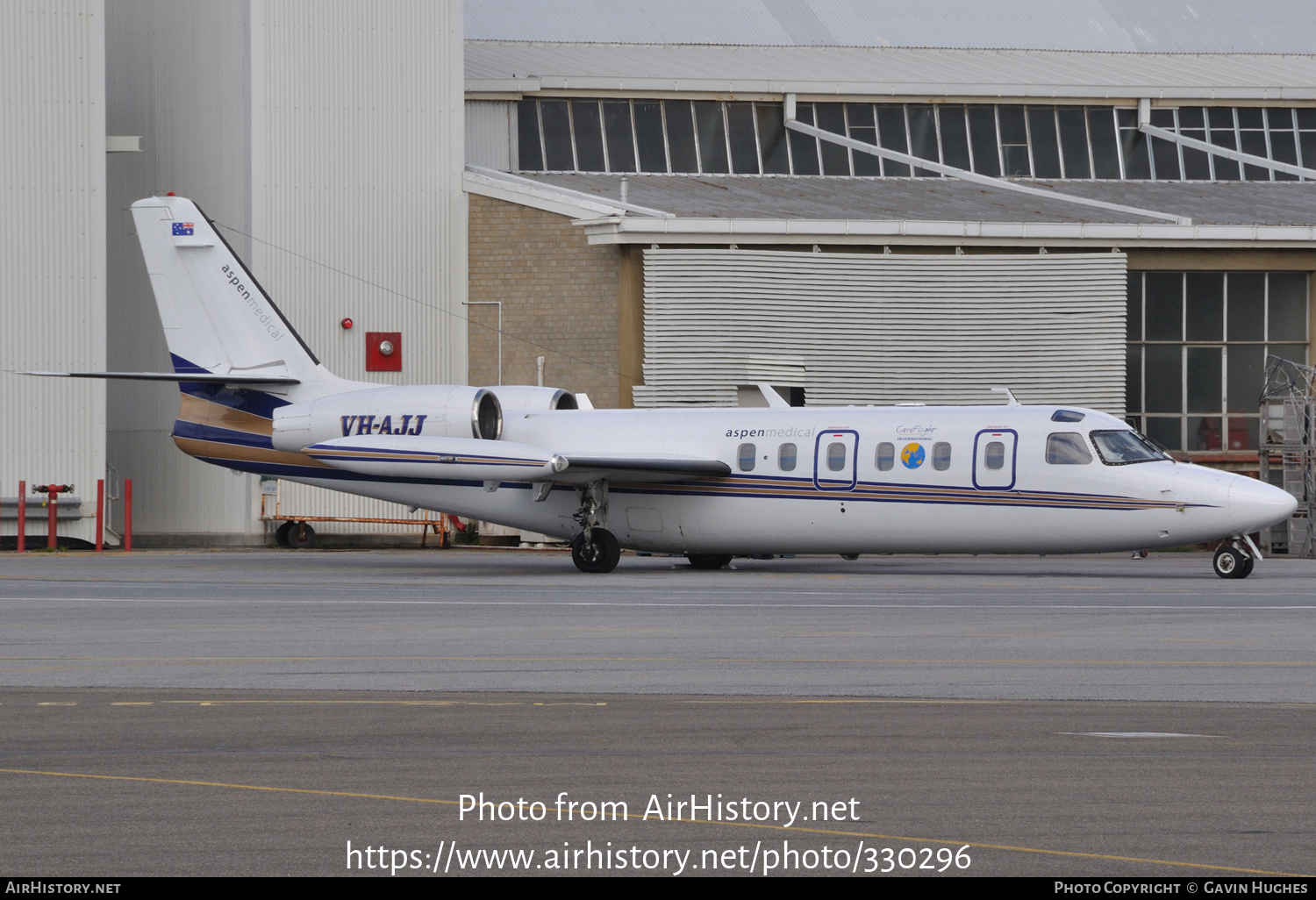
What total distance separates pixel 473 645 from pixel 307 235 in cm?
2352

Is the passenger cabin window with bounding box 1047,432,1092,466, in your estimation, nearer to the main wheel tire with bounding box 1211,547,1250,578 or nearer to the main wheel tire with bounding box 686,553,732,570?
the main wheel tire with bounding box 1211,547,1250,578

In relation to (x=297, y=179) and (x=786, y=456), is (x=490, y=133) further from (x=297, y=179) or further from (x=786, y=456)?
(x=786, y=456)

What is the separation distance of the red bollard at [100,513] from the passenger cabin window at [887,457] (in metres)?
17.9

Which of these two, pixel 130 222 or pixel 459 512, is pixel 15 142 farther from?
pixel 459 512

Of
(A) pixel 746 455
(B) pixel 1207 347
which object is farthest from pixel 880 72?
(A) pixel 746 455

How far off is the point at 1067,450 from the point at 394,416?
11286 millimetres

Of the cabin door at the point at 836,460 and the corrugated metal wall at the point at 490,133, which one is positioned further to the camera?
the corrugated metal wall at the point at 490,133

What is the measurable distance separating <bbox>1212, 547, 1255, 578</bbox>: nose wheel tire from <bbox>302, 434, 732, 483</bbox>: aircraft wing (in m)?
7.80

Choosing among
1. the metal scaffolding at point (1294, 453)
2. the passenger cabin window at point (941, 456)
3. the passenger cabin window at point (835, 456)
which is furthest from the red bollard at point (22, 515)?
the metal scaffolding at point (1294, 453)

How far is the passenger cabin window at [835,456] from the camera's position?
2573cm

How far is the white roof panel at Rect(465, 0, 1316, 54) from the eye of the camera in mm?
49031

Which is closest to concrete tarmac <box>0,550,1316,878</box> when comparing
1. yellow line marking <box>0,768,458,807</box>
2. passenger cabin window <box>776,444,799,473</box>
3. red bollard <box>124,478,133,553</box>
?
yellow line marking <box>0,768,458,807</box>

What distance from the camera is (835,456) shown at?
25812 mm

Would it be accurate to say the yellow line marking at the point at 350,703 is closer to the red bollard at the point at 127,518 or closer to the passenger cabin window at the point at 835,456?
the passenger cabin window at the point at 835,456
